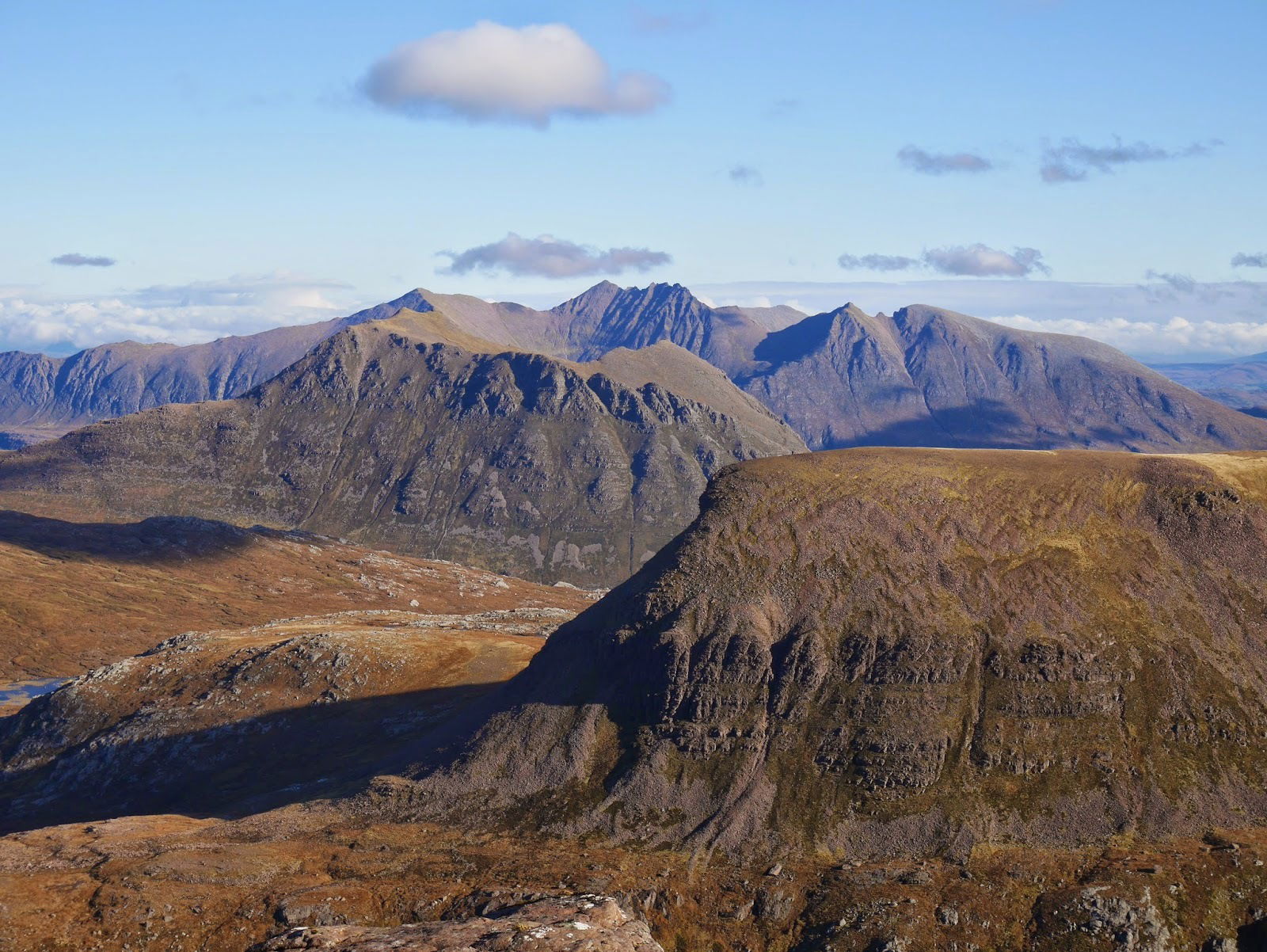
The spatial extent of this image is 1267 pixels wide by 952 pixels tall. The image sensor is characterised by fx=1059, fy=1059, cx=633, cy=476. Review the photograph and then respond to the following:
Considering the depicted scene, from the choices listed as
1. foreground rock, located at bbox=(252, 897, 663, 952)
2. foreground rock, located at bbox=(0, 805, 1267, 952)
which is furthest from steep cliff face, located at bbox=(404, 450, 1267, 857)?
foreground rock, located at bbox=(252, 897, 663, 952)

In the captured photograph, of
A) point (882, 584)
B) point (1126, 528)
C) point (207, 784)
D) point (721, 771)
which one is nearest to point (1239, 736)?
point (1126, 528)

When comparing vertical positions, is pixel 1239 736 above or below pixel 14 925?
above

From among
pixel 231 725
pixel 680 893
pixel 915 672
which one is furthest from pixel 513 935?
pixel 231 725

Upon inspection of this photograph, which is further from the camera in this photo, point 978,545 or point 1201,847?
point 978,545

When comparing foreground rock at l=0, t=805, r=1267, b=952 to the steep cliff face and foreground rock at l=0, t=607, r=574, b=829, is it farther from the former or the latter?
foreground rock at l=0, t=607, r=574, b=829

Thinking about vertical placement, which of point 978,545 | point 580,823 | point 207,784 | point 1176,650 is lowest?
point 207,784

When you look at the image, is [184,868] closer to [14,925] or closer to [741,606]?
[14,925]

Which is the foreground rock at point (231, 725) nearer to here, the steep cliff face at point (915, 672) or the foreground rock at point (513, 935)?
the steep cliff face at point (915, 672)
